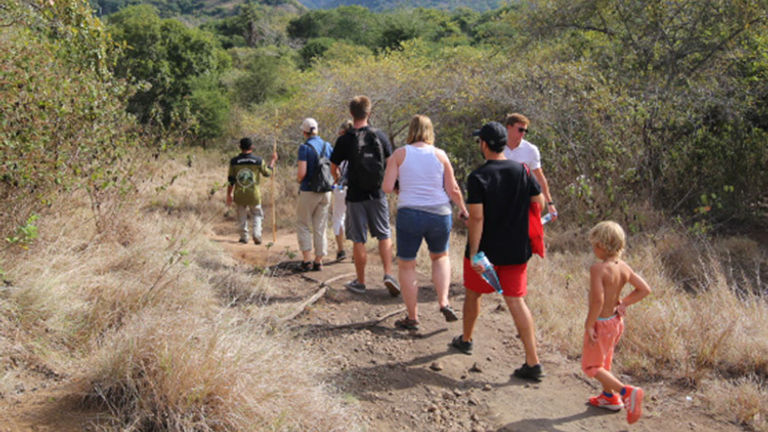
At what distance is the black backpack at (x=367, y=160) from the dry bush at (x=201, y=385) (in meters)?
2.21

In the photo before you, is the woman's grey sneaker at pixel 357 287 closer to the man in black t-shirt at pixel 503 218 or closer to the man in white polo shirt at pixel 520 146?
the man in white polo shirt at pixel 520 146

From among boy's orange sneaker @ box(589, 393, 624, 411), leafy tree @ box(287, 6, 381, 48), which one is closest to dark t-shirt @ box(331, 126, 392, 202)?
boy's orange sneaker @ box(589, 393, 624, 411)

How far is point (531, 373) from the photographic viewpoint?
4.00m

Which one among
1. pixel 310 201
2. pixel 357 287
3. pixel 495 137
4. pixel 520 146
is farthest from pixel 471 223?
pixel 310 201

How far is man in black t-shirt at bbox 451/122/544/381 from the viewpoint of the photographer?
3.80 m

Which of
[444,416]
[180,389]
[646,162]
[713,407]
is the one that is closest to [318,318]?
[444,416]

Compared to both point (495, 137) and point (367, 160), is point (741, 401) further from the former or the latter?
point (367, 160)

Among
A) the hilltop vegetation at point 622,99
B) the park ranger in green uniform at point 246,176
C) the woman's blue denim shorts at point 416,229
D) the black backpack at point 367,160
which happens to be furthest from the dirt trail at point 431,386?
the hilltop vegetation at point 622,99

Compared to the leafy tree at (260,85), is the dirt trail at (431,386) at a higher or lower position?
lower

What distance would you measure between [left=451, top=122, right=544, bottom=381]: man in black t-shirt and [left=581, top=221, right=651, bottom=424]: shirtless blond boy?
447 millimetres

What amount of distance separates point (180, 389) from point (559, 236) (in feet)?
22.1

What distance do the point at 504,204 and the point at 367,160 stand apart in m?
1.74

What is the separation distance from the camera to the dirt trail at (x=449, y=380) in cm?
353

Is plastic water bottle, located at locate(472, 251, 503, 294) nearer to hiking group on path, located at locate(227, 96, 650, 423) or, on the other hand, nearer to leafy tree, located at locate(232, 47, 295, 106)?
hiking group on path, located at locate(227, 96, 650, 423)
